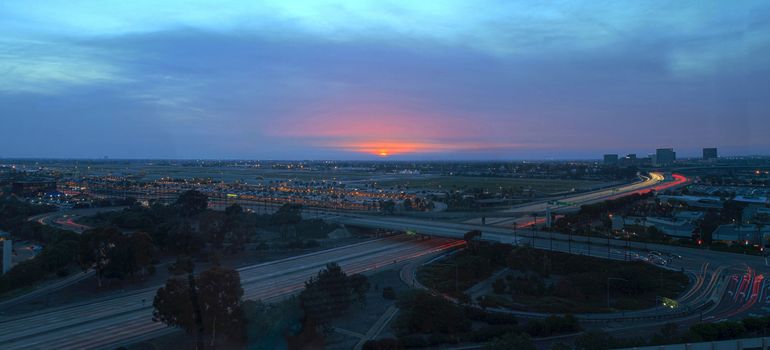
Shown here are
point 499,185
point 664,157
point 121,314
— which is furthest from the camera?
point 664,157

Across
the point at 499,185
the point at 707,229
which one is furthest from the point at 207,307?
the point at 499,185

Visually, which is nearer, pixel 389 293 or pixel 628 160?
pixel 389 293

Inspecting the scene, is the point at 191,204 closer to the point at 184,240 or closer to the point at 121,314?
the point at 184,240

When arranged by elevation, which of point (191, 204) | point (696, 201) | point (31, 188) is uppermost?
point (31, 188)

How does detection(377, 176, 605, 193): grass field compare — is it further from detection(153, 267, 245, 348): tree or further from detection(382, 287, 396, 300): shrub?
detection(153, 267, 245, 348): tree

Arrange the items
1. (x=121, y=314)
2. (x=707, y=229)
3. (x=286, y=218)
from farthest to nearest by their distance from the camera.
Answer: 1. (x=286, y=218)
2. (x=707, y=229)
3. (x=121, y=314)
